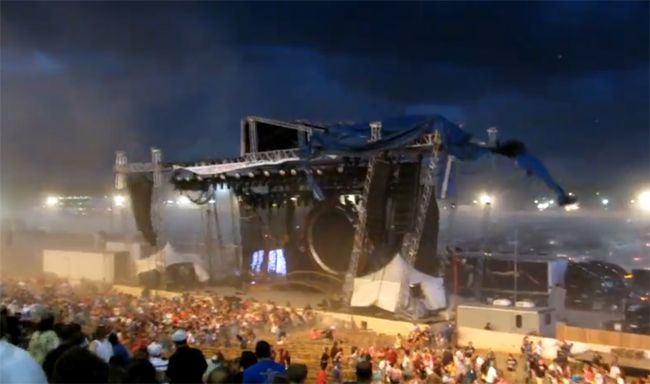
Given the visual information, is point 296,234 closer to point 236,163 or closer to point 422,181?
point 236,163

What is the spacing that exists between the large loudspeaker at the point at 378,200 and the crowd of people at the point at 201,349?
138 inches

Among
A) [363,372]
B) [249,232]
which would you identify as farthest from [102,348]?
[249,232]

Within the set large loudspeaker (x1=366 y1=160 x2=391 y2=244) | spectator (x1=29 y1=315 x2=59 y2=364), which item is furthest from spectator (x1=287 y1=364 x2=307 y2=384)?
large loudspeaker (x1=366 y1=160 x2=391 y2=244)

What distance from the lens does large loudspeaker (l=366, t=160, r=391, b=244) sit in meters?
20.8

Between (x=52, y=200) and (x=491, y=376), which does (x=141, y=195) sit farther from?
(x=52, y=200)

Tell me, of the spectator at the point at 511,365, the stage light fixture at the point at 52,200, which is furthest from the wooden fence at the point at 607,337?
the stage light fixture at the point at 52,200

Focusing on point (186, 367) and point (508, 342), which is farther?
point (508, 342)

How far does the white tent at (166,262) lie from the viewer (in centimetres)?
2752

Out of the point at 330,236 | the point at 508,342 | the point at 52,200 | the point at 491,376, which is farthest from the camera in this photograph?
the point at 52,200

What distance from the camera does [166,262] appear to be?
27.7 metres

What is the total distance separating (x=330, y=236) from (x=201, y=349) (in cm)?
1137

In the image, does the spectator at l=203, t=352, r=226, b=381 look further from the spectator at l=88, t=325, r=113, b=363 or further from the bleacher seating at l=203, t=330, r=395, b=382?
the bleacher seating at l=203, t=330, r=395, b=382

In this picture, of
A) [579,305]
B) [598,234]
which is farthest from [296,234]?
[598,234]

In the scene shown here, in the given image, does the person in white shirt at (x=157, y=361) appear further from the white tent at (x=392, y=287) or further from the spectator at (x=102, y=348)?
the white tent at (x=392, y=287)
